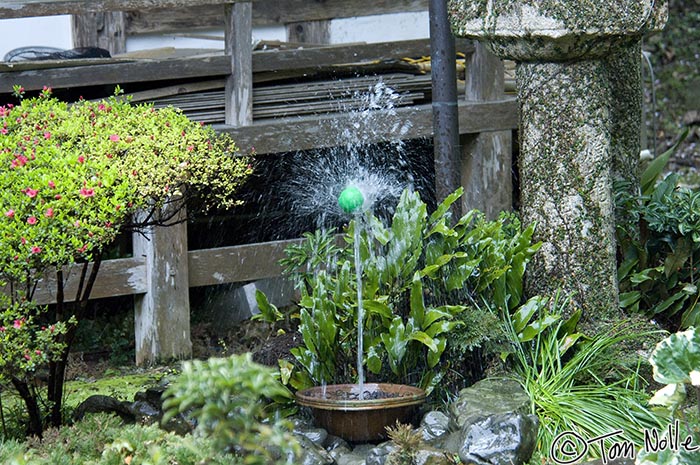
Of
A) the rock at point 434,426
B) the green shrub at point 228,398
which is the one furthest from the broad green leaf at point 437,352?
the green shrub at point 228,398

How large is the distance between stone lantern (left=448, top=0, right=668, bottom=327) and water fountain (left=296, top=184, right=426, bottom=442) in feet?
3.88

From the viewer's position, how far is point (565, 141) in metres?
6.12

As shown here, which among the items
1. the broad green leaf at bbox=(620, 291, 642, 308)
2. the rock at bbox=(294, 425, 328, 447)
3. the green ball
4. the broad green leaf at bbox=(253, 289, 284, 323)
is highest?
the green ball

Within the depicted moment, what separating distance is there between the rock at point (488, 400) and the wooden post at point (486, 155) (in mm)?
3016

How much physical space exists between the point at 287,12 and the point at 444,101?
144 inches

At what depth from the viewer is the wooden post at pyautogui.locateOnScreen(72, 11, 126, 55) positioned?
9.41 metres

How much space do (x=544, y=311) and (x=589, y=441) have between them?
3.09 ft

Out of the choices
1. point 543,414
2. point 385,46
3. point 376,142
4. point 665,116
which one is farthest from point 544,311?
point 665,116

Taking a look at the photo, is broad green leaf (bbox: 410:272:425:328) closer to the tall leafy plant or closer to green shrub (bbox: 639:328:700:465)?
the tall leafy plant

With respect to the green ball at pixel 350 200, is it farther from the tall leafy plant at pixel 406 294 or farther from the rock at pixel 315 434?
the rock at pixel 315 434

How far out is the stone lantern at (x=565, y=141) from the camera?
5965 millimetres

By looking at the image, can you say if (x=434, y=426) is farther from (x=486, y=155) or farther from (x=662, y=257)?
(x=486, y=155)

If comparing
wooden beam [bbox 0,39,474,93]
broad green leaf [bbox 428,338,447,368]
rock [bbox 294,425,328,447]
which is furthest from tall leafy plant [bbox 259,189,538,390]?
wooden beam [bbox 0,39,474,93]

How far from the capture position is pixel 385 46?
325 inches
